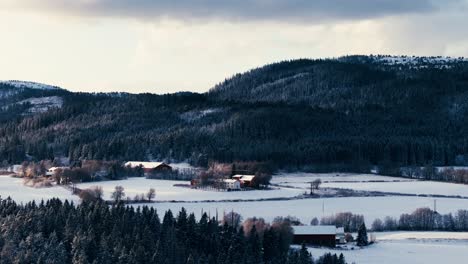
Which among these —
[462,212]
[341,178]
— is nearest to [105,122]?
[341,178]

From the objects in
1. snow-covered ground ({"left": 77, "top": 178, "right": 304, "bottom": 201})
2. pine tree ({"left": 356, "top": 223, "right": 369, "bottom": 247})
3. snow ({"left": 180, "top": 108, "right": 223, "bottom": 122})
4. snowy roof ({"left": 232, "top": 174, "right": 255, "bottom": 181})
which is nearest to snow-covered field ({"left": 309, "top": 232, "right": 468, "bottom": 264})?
pine tree ({"left": 356, "top": 223, "right": 369, "bottom": 247})

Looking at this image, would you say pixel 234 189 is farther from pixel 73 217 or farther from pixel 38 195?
pixel 73 217

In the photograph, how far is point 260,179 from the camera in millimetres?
105812

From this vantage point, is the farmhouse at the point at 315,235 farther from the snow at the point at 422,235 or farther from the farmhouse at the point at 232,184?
the farmhouse at the point at 232,184

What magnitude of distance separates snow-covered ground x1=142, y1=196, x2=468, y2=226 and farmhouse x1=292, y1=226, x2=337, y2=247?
6464 millimetres

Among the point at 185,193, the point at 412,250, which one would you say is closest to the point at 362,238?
the point at 412,250

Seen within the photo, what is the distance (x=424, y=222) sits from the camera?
242ft

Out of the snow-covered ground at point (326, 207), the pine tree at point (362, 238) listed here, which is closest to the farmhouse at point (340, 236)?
the pine tree at point (362, 238)

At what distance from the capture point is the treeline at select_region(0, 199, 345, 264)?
4766cm

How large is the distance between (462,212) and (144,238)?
3423 cm

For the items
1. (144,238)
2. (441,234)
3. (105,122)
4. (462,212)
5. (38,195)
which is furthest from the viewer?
(105,122)

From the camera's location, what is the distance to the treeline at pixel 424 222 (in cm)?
7262

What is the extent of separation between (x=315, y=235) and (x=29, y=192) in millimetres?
38797

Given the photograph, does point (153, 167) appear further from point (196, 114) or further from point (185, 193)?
point (196, 114)
